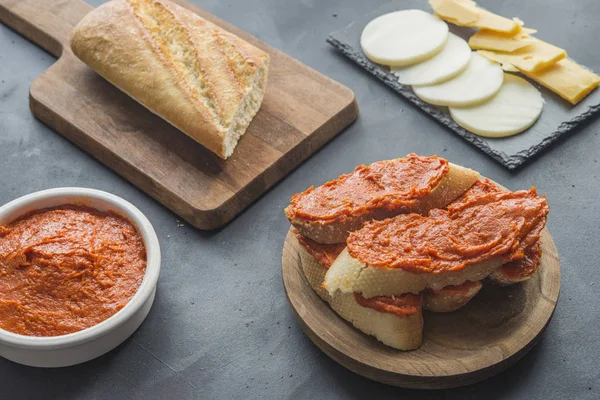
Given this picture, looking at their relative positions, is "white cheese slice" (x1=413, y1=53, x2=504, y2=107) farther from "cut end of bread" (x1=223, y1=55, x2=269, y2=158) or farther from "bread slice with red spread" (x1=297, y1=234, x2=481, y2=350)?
"bread slice with red spread" (x1=297, y1=234, x2=481, y2=350)

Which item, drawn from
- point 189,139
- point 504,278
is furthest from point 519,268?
point 189,139

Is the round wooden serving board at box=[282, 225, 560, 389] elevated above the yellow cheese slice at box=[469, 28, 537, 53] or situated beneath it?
situated beneath

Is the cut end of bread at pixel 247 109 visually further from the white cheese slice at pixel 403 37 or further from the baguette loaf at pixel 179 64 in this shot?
the white cheese slice at pixel 403 37

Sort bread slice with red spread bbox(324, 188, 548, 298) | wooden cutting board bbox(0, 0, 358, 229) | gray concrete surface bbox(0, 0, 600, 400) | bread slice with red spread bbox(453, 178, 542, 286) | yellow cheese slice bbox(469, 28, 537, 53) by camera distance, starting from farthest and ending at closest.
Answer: yellow cheese slice bbox(469, 28, 537, 53)
wooden cutting board bbox(0, 0, 358, 229)
gray concrete surface bbox(0, 0, 600, 400)
bread slice with red spread bbox(453, 178, 542, 286)
bread slice with red spread bbox(324, 188, 548, 298)

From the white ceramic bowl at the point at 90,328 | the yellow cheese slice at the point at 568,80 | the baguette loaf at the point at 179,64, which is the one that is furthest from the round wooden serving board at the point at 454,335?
the yellow cheese slice at the point at 568,80

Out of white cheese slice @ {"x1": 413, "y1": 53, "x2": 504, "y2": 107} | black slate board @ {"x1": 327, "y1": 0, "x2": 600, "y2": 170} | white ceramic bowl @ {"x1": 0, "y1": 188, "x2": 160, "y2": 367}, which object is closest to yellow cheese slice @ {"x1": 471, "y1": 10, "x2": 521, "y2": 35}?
black slate board @ {"x1": 327, "y1": 0, "x2": 600, "y2": 170}

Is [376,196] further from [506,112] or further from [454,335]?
[506,112]
